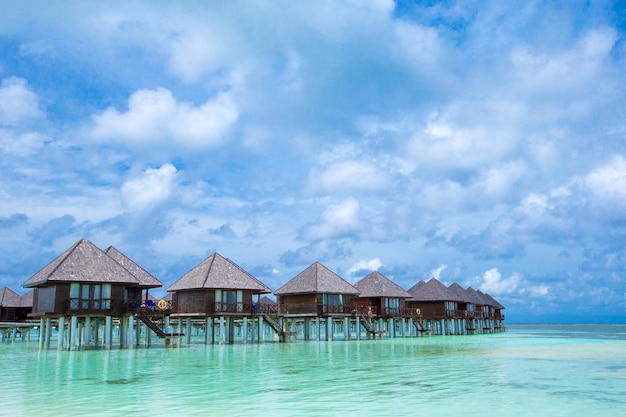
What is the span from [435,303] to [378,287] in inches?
484

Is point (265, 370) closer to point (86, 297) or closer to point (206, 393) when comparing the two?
point (206, 393)

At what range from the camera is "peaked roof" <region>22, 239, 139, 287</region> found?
32969 mm

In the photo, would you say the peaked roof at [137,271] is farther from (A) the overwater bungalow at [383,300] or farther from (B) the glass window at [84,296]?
(A) the overwater bungalow at [383,300]

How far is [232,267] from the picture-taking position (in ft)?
137

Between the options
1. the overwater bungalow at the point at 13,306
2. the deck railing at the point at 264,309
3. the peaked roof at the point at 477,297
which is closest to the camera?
the deck railing at the point at 264,309

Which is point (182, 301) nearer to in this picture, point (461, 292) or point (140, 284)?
point (140, 284)

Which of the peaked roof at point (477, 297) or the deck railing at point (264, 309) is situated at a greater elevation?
the peaked roof at point (477, 297)

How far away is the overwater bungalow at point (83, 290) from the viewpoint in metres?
33.2

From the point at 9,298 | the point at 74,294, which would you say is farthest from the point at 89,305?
the point at 9,298

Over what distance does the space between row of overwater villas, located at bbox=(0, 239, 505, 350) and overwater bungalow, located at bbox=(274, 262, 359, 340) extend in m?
0.08

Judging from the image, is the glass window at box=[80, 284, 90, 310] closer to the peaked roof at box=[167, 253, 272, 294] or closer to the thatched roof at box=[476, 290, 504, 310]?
the peaked roof at box=[167, 253, 272, 294]

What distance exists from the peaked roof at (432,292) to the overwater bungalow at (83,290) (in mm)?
37973

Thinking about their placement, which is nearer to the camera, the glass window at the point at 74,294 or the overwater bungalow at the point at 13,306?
the glass window at the point at 74,294

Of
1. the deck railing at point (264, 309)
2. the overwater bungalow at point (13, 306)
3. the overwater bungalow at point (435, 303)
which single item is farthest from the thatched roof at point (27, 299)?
the overwater bungalow at point (435, 303)
